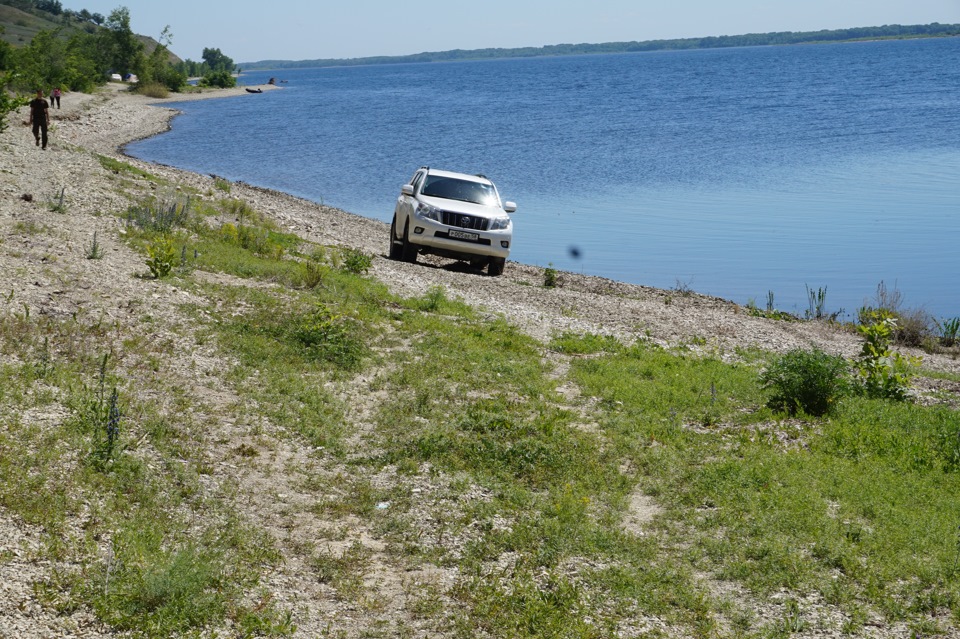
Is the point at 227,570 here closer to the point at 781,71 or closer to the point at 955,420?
the point at 955,420

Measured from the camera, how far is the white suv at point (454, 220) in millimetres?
18922

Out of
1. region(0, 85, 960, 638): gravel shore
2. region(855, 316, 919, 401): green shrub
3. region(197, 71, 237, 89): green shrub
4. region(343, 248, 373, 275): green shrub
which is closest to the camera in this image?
region(0, 85, 960, 638): gravel shore

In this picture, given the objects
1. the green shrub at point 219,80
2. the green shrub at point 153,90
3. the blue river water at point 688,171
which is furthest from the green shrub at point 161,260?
the green shrub at point 219,80

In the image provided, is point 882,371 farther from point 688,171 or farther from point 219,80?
point 219,80

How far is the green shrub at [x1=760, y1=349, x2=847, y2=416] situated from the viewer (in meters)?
10.5

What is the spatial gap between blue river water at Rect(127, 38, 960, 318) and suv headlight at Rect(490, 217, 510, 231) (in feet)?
15.7

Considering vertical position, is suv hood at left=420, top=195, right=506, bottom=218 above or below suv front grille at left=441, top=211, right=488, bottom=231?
above

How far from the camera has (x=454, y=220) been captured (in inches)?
745

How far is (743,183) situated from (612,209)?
8.46 meters

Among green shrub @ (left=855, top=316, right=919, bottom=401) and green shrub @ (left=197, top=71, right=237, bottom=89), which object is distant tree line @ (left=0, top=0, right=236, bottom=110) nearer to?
green shrub @ (left=197, top=71, right=237, bottom=89)

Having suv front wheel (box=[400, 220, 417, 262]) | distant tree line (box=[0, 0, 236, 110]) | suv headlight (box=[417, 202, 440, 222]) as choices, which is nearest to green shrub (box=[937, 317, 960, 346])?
suv headlight (box=[417, 202, 440, 222])

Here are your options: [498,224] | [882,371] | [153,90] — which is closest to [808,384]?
[882,371]

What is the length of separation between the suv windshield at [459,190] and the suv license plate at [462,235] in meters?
0.97

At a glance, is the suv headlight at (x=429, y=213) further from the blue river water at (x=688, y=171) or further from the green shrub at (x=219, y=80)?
the green shrub at (x=219, y=80)
